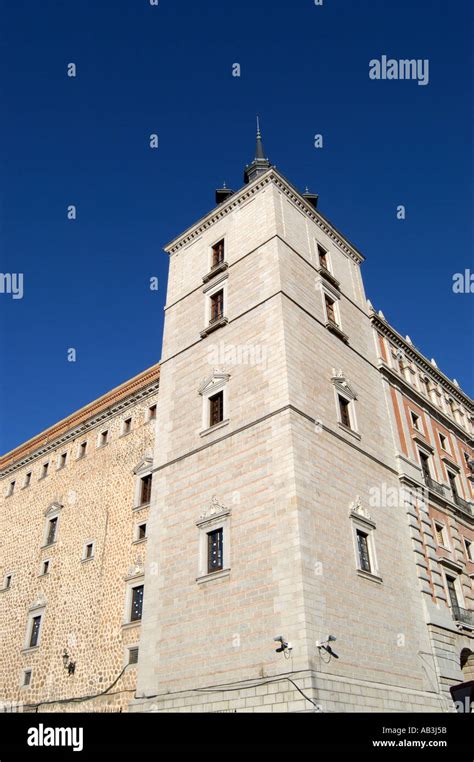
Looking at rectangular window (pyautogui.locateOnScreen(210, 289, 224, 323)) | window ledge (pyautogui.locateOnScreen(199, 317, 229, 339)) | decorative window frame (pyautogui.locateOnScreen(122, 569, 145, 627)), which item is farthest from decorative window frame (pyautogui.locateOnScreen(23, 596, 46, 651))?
rectangular window (pyautogui.locateOnScreen(210, 289, 224, 323))

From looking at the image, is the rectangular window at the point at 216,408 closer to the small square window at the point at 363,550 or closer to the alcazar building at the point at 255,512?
the alcazar building at the point at 255,512

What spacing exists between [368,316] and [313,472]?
12.7 m

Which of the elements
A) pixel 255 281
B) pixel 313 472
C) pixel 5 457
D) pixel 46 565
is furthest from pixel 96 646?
pixel 5 457

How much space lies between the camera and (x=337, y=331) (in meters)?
25.0

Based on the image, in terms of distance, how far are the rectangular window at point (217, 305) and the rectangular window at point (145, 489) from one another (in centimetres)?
739

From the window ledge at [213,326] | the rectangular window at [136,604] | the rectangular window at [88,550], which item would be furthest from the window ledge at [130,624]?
the window ledge at [213,326]

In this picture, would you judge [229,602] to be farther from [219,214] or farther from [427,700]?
[219,214]

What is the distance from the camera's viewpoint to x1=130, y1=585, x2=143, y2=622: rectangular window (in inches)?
872

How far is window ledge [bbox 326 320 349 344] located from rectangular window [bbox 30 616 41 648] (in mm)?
17977

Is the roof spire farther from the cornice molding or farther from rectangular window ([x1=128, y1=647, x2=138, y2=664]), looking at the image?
rectangular window ([x1=128, y1=647, x2=138, y2=664])

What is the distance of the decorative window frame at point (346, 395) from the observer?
22.3 m

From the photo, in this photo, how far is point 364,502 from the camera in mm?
20703

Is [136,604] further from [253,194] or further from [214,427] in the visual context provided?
[253,194]

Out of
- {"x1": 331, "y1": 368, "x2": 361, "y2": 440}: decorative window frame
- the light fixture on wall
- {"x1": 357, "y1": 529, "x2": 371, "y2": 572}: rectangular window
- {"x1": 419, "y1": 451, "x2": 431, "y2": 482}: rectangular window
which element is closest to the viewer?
{"x1": 357, "y1": 529, "x2": 371, "y2": 572}: rectangular window
